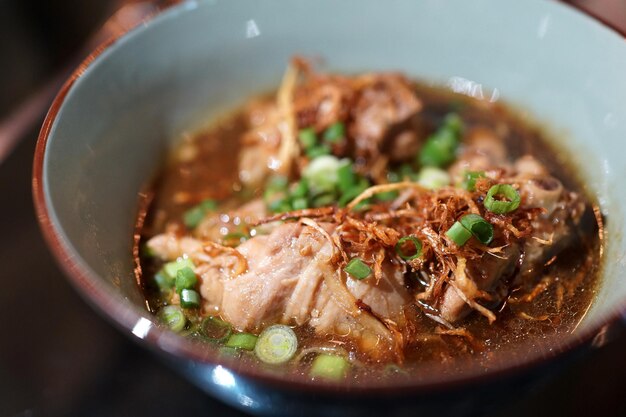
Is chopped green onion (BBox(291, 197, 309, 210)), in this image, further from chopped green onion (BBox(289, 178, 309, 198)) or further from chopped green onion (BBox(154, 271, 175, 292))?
chopped green onion (BBox(154, 271, 175, 292))

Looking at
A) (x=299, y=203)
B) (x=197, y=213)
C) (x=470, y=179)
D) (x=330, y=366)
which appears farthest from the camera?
(x=197, y=213)

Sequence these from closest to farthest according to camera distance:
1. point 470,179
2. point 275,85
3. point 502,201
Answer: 1. point 502,201
2. point 470,179
3. point 275,85

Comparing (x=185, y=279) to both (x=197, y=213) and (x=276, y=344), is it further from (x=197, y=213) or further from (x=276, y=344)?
(x=197, y=213)

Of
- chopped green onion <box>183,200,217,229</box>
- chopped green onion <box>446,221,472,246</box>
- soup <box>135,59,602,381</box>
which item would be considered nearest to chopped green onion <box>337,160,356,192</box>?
soup <box>135,59,602,381</box>

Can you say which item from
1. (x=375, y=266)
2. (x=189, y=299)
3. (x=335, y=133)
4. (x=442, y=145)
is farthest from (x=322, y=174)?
(x=189, y=299)

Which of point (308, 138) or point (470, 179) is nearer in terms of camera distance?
point (470, 179)

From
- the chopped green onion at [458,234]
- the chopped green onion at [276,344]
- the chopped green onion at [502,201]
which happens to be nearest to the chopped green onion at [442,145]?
the chopped green onion at [502,201]

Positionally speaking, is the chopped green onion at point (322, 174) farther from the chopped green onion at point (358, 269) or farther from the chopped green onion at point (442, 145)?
the chopped green onion at point (358, 269)

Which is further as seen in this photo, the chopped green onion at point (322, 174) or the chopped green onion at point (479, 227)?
the chopped green onion at point (322, 174)
